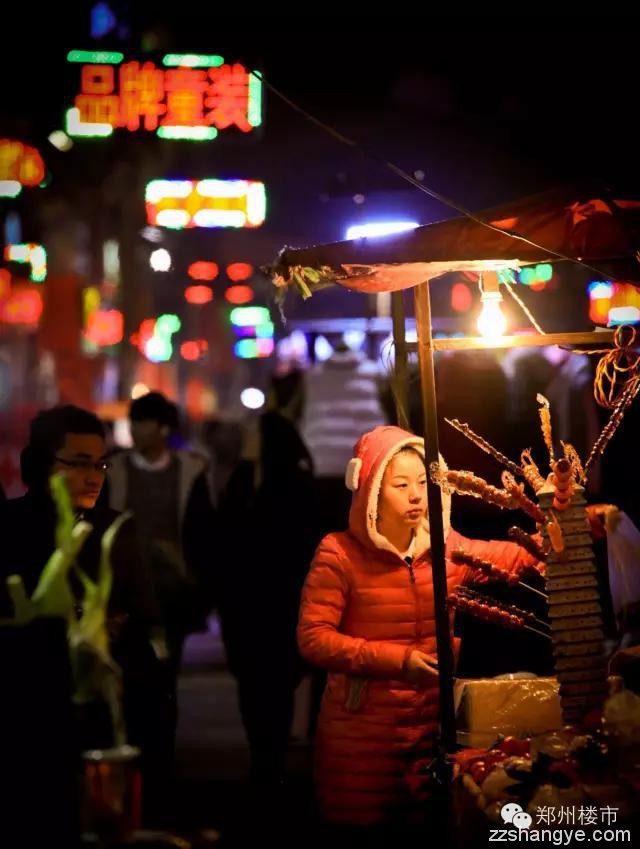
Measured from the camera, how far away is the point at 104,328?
122ft

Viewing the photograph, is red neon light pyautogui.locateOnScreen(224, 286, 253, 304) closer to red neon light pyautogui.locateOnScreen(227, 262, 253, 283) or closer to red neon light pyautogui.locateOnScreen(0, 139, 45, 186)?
red neon light pyautogui.locateOnScreen(227, 262, 253, 283)

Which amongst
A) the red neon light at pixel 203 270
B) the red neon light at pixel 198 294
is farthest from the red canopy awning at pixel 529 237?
the red neon light at pixel 198 294

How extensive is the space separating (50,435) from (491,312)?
1.98 meters

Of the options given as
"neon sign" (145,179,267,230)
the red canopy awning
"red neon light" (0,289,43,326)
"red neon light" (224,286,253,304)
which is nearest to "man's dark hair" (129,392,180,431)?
the red canopy awning

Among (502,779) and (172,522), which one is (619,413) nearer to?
(502,779)

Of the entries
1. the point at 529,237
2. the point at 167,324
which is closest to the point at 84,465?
the point at 529,237

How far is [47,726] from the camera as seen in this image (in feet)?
13.4

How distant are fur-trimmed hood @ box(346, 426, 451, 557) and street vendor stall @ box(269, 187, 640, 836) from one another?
26cm

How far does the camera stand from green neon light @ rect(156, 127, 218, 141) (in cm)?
1669

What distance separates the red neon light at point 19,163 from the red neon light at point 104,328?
602 inches

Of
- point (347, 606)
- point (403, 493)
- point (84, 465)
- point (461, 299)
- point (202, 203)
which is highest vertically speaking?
point (202, 203)

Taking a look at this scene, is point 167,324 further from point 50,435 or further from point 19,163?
point 50,435

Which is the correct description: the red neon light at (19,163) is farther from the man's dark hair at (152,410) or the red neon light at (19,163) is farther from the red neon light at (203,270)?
the man's dark hair at (152,410)

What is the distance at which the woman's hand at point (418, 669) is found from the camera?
18.7 feet
